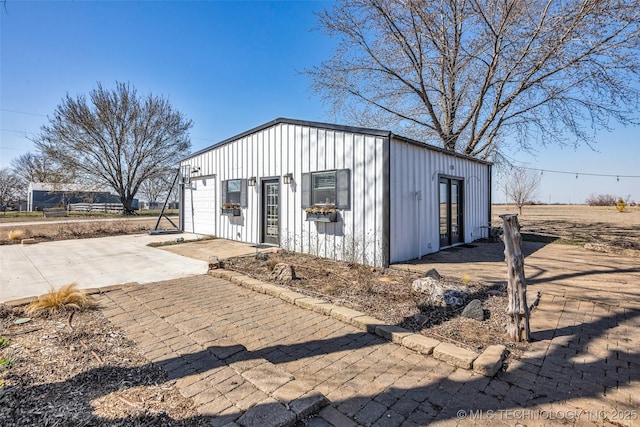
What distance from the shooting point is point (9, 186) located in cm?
3444

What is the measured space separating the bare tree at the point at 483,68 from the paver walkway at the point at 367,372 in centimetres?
843

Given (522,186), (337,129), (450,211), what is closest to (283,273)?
(337,129)

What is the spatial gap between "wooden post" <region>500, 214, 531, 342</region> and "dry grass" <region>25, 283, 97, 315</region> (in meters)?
4.59

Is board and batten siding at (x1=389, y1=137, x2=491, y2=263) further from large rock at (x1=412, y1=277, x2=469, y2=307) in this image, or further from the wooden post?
the wooden post

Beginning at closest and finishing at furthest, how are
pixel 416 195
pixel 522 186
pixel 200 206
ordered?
pixel 416 195 < pixel 200 206 < pixel 522 186

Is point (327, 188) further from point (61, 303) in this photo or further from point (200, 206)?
point (200, 206)

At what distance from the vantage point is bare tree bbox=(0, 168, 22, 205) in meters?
33.6

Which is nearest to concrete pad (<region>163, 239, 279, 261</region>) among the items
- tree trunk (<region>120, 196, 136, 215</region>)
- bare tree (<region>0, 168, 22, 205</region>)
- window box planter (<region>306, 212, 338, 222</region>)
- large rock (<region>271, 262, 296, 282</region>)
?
window box planter (<region>306, 212, 338, 222</region>)

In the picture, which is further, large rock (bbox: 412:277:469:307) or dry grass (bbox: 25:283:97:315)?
large rock (bbox: 412:277:469:307)

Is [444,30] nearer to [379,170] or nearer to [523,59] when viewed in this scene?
[523,59]

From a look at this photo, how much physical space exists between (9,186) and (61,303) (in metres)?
45.5

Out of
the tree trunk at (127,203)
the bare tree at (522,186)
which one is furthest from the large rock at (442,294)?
the tree trunk at (127,203)

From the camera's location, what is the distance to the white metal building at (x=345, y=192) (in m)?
5.92

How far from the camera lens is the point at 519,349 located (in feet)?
8.50
